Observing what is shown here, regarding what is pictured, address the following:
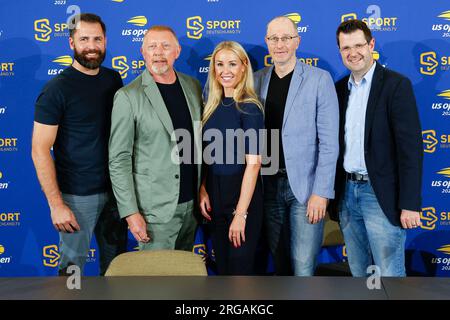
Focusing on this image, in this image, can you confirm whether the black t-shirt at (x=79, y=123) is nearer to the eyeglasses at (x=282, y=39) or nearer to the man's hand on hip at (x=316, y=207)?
the eyeglasses at (x=282, y=39)

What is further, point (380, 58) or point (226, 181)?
point (380, 58)

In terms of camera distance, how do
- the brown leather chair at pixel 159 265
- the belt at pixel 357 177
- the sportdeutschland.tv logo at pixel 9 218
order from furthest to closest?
the sportdeutschland.tv logo at pixel 9 218, the belt at pixel 357 177, the brown leather chair at pixel 159 265

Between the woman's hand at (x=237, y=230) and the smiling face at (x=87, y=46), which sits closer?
the woman's hand at (x=237, y=230)

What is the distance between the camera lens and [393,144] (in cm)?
277

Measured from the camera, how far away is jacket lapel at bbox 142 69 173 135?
9.36ft

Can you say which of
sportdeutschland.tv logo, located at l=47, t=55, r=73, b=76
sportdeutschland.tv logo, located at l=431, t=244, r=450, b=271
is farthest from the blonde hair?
sportdeutschland.tv logo, located at l=431, t=244, r=450, b=271

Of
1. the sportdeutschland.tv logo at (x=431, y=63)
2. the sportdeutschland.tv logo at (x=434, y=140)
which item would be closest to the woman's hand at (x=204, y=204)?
the sportdeutschland.tv logo at (x=434, y=140)

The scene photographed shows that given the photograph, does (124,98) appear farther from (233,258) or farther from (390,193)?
(390,193)

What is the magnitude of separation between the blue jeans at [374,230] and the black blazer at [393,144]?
0.16ft

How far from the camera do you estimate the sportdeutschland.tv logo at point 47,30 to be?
364cm

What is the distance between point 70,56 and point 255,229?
6.19 feet

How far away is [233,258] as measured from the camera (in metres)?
2.89
